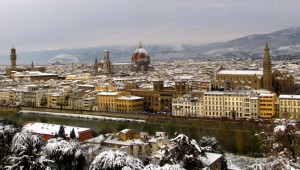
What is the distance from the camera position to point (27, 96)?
4369 centimetres

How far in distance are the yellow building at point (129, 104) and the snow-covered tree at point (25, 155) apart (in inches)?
919

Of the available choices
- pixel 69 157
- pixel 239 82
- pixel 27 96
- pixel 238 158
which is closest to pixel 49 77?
pixel 27 96

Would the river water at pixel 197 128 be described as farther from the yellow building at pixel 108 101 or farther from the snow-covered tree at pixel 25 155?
the snow-covered tree at pixel 25 155

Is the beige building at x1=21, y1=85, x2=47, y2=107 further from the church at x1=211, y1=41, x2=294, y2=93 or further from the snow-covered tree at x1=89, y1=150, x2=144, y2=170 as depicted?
the snow-covered tree at x1=89, y1=150, x2=144, y2=170

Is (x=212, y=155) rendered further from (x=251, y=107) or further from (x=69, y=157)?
(x=251, y=107)

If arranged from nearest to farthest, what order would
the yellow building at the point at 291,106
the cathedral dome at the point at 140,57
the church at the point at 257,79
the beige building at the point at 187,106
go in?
the yellow building at the point at 291,106 → the beige building at the point at 187,106 → the church at the point at 257,79 → the cathedral dome at the point at 140,57

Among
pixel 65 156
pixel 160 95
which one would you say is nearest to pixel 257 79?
pixel 160 95

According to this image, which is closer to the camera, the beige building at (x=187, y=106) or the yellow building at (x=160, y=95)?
the beige building at (x=187, y=106)

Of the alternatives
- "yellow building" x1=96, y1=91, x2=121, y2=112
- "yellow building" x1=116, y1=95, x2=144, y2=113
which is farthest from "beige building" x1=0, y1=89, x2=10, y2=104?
"yellow building" x1=116, y1=95, x2=144, y2=113

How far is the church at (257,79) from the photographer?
3581 centimetres

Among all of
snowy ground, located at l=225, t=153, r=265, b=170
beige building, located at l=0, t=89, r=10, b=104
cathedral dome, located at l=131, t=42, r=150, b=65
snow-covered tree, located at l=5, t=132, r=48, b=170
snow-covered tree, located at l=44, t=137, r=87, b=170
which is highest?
cathedral dome, located at l=131, t=42, r=150, b=65

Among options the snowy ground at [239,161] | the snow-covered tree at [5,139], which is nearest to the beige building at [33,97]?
the snowy ground at [239,161]

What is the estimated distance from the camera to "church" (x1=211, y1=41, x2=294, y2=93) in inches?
1410

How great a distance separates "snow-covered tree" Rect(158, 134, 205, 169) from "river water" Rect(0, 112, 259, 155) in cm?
1213
